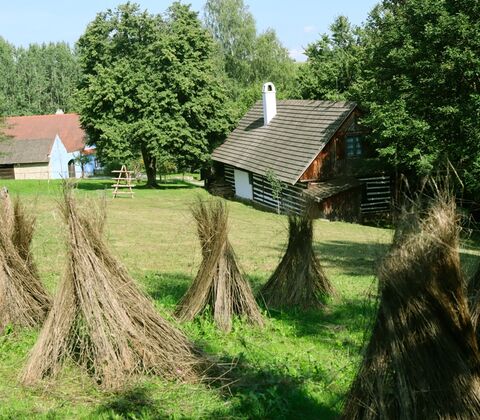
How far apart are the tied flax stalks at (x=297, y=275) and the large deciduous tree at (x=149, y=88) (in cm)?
2760

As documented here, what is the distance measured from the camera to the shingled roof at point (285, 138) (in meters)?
31.7

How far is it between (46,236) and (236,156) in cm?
2322

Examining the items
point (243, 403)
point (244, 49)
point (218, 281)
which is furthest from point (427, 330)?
point (244, 49)

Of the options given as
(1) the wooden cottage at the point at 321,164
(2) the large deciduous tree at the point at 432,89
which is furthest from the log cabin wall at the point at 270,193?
(2) the large deciduous tree at the point at 432,89

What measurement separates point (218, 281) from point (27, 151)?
172ft

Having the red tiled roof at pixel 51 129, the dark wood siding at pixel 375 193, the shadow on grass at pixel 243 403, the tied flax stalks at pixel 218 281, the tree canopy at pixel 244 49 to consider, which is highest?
the tree canopy at pixel 244 49

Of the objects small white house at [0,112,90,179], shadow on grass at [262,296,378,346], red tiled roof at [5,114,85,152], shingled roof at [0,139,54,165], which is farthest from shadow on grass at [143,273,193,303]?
red tiled roof at [5,114,85,152]

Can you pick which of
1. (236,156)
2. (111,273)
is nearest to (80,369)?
(111,273)

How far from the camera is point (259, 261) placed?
42.8 feet

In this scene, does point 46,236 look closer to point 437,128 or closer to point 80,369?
point 80,369

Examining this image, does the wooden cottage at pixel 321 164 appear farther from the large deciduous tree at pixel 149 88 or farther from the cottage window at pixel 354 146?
the large deciduous tree at pixel 149 88

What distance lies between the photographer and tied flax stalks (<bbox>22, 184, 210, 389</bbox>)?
585 cm

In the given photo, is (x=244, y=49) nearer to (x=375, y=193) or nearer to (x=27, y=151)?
(x=27, y=151)

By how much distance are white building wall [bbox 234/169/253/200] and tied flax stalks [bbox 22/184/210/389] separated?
3032 cm
